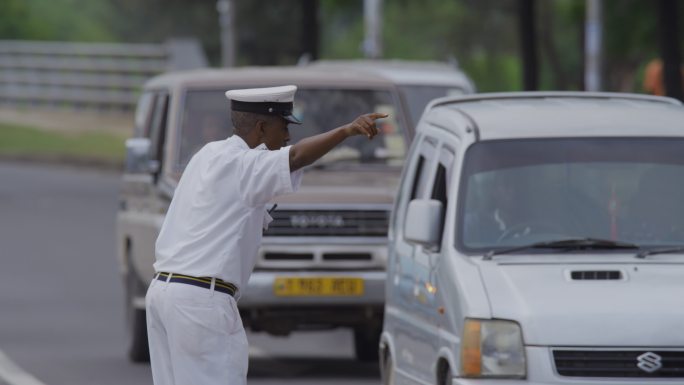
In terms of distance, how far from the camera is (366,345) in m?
14.6

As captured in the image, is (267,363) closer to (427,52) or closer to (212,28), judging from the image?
(212,28)

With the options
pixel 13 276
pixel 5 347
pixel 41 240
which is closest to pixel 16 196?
pixel 41 240

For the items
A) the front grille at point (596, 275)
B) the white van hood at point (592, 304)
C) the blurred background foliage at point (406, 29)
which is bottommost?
the white van hood at point (592, 304)

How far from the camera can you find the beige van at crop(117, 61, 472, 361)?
1317 cm

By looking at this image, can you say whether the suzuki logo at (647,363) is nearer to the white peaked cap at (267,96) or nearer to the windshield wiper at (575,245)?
the windshield wiper at (575,245)

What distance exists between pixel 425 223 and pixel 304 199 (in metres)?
4.46

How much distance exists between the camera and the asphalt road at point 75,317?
1370cm

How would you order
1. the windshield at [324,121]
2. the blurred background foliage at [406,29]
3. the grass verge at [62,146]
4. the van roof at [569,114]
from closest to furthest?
the van roof at [569,114] → the windshield at [324,121] → the grass verge at [62,146] → the blurred background foliage at [406,29]

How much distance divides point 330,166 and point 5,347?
3078mm

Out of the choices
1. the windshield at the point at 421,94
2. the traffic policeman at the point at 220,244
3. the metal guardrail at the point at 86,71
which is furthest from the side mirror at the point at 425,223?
the metal guardrail at the point at 86,71

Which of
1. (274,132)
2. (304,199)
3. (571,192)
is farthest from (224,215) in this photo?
(304,199)

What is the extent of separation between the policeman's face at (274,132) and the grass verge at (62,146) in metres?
31.1

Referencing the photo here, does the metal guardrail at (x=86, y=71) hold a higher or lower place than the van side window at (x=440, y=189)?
higher

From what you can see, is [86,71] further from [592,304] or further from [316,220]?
[592,304]
